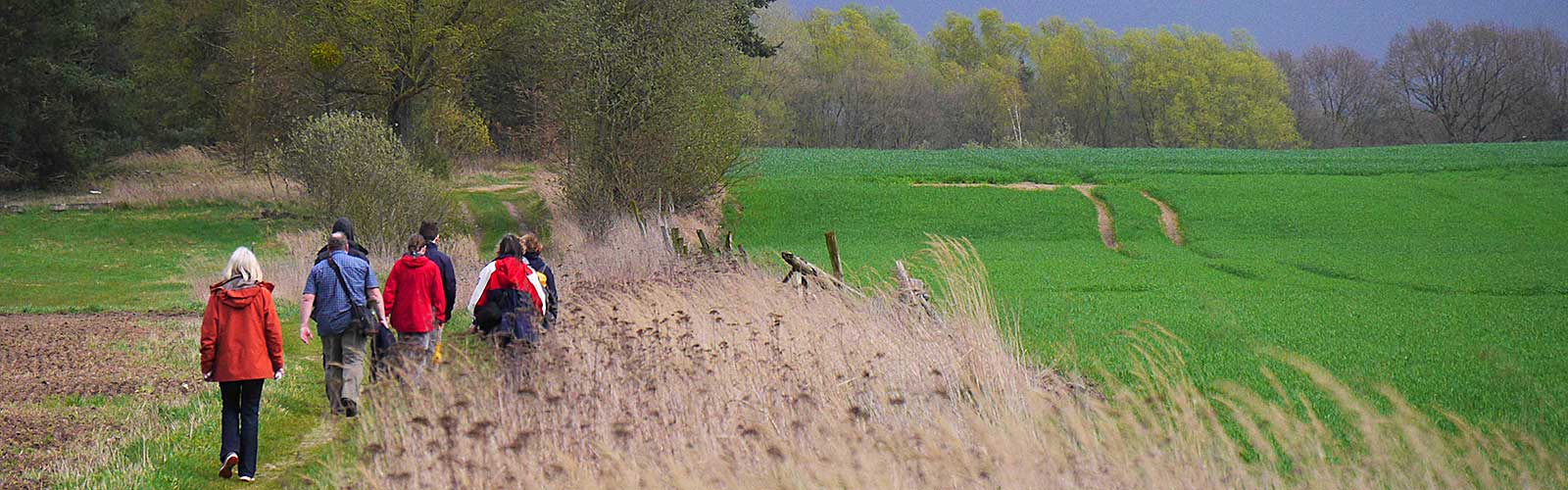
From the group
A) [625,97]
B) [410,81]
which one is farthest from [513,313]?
[410,81]

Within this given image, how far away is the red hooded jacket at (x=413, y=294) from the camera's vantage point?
11.2 m

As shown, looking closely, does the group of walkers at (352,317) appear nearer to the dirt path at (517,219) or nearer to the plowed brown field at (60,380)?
the plowed brown field at (60,380)

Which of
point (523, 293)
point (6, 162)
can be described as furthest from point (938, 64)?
point (523, 293)

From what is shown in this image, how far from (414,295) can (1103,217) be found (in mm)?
31176

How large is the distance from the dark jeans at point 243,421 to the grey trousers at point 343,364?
5.44ft

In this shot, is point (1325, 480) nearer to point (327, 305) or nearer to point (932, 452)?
point (932, 452)

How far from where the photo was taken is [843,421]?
5906 millimetres

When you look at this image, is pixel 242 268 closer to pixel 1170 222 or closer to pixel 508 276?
pixel 508 276

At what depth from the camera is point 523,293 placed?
1178cm

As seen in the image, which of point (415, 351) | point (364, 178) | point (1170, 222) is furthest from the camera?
point (1170, 222)

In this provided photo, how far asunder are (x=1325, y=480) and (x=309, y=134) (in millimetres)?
26395

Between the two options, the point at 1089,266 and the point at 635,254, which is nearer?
the point at 635,254

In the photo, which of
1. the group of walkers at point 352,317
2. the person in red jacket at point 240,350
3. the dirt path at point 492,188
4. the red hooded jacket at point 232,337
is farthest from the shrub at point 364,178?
the red hooded jacket at point 232,337

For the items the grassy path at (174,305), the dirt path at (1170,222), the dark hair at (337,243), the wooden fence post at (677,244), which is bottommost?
the dirt path at (1170,222)
